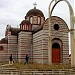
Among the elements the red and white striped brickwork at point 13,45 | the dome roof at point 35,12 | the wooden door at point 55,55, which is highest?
the dome roof at point 35,12

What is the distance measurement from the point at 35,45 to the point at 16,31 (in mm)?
6362

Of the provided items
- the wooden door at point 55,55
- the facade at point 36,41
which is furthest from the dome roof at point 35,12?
the wooden door at point 55,55

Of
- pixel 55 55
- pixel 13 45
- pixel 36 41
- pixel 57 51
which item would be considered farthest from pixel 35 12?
pixel 55 55

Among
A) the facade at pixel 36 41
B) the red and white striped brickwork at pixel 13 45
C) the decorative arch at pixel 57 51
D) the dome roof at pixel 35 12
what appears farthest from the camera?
the dome roof at pixel 35 12

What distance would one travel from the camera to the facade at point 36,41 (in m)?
27.0

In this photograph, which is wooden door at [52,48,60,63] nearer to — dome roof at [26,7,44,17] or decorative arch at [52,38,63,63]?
decorative arch at [52,38,63,63]

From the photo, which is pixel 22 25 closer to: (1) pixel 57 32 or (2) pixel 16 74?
(1) pixel 57 32

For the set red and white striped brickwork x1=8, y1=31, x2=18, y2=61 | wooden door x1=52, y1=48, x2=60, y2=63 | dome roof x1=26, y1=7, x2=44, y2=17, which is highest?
dome roof x1=26, y1=7, x2=44, y2=17

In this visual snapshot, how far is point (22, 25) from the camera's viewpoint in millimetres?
32125

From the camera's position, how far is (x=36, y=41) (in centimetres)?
2945

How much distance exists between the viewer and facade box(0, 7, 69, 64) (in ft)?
88.5

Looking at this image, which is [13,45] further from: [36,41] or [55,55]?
[55,55]

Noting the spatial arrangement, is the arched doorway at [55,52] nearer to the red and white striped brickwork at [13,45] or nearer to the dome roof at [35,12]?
the red and white striped brickwork at [13,45]

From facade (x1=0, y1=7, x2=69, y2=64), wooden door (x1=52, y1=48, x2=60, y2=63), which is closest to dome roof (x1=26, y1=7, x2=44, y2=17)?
facade (x1=0, y1=7, x2=69, y2=64)
